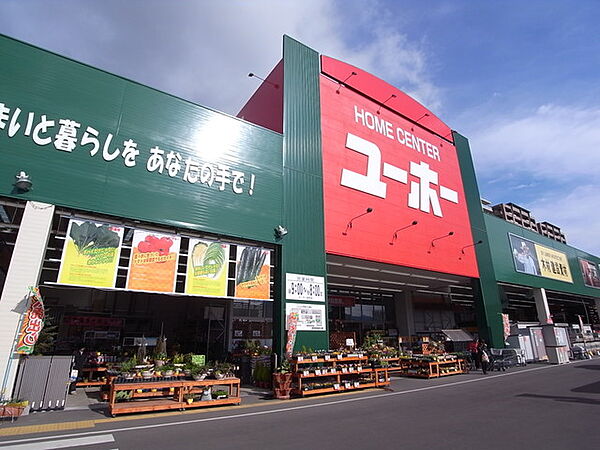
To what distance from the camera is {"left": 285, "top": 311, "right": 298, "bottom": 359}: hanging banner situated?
1291 centimetres

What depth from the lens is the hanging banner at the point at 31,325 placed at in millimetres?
8883

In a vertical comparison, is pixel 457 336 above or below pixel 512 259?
below

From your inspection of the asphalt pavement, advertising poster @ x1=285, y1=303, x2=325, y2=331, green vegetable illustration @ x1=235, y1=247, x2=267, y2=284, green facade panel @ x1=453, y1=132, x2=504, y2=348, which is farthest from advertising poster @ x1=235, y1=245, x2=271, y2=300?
green facade panel @ x1=453, y1=132, x2=504, y2=348

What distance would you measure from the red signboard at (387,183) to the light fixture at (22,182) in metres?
11.3

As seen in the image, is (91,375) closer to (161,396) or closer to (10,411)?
(161,396)

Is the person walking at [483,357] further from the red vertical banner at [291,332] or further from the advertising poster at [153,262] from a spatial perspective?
the advertising poster at [153,262]

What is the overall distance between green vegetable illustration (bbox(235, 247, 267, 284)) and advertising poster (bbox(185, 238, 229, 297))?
23.3 inches

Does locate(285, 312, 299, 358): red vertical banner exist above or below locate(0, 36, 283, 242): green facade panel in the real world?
below

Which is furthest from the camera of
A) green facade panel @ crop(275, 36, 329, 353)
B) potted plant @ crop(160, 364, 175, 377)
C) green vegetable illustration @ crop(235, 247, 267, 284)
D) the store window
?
green facade panel @ crop(275, 36, 329, 353)

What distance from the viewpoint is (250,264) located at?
543 inches

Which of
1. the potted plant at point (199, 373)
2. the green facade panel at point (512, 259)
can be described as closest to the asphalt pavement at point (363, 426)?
the potted plant at point (199, 373)

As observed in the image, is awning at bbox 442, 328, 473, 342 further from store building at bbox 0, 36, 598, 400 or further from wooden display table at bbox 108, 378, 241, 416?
wooden display table at bbox 108, 378, 241, 416

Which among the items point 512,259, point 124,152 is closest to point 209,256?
point 124,152

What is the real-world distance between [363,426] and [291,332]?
612cm
